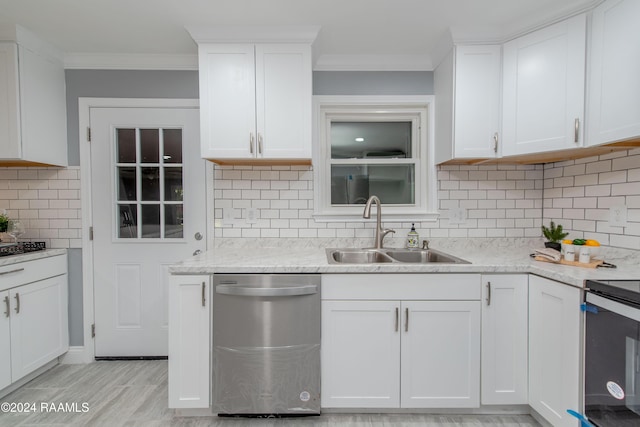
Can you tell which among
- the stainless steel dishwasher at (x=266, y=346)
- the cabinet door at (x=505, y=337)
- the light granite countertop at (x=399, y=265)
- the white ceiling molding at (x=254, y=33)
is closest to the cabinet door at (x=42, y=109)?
the white ceiling molding at (x=254, y=33)

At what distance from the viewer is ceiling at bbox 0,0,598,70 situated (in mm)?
1746

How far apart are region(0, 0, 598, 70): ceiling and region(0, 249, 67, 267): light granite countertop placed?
1.51m

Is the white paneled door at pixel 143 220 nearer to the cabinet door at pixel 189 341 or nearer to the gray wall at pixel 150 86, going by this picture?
the gray wall at pixel 150 86

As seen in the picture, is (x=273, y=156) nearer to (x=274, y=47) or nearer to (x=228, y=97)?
(x=228, y=97)

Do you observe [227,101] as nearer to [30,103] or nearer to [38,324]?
[30,103]

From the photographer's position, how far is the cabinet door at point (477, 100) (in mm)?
2002

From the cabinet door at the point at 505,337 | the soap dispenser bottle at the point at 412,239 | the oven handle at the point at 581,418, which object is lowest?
the oven handle at the point at 581,418

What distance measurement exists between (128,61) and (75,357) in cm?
236

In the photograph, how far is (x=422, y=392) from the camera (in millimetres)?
1713

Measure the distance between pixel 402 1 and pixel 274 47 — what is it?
2.71ft

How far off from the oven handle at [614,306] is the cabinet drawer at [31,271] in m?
3.23

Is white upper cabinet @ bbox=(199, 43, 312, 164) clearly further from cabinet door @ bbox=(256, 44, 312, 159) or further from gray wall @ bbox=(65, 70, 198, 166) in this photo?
gray wall @ bbox=(65, 70, 198, 166)

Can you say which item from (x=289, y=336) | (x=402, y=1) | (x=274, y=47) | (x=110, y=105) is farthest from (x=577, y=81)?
(x=110, y=105)

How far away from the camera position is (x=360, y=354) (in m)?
1.71
